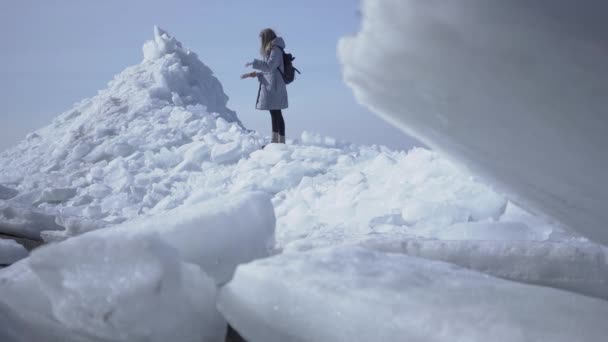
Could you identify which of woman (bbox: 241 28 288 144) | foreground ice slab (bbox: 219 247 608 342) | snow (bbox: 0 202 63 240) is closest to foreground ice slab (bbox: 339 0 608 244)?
foreground ice slab (bbox: 219 247 608 342)

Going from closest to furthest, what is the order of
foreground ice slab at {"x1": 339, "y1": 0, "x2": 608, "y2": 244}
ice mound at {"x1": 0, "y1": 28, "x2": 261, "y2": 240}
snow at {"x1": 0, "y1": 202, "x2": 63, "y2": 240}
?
foreground ice slab at {"x1": 339, "y1": 0, "x2": 608, "y2": 244} < snow at {"x1": 0, "y1": 202, "x2": 63, "y2": 240} < ice mound at {"x1": 0, "y1": 28, "x2": 261, "y2": 240}

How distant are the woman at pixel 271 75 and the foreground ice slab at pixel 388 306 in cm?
557

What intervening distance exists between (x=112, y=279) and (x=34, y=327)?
403 mm

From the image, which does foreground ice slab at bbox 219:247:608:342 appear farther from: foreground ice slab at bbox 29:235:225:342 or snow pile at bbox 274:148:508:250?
snow pile at bbox 274:148:508:250

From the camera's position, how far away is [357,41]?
81 centimetres

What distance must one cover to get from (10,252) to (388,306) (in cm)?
193

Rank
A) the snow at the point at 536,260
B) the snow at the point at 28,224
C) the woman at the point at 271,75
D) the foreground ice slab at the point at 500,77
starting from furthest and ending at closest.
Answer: the woman at the point at 271,75 → the snow at the point at 28,224 → the snow at the point at 536,260 → the foreground ice slab at the point at 500,77

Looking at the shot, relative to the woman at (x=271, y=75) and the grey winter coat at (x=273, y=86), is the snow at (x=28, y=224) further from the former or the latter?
the grey winter coat at (x=273, y=86)

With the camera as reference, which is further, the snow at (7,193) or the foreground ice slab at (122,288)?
the snow at (7,193)

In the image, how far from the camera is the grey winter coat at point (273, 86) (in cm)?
666

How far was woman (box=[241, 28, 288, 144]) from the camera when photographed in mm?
6613

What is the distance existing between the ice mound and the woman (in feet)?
2.71

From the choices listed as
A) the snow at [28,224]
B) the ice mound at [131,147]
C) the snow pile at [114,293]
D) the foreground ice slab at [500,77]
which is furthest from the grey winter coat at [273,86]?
the foreground ice slab at [500,77]

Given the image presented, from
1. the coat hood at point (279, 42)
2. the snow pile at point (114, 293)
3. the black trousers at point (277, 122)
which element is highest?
the coat hood at point (279, 42)
